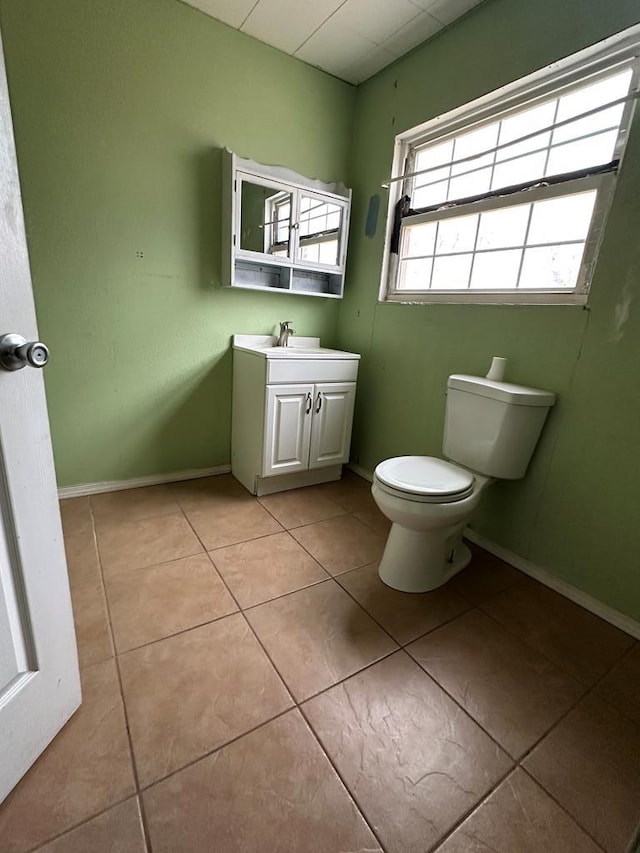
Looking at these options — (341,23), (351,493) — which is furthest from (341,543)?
(341,23)

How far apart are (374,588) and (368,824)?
73cm

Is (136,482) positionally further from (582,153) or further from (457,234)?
(582,153)

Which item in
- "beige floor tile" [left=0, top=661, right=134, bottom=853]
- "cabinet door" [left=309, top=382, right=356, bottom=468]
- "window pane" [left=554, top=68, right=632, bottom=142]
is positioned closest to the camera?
"beige floor tile" [left=0, top=661, right=134, bottom=853]

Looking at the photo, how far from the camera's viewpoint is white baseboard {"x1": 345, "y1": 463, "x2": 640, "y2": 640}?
Result: 136 centimetres

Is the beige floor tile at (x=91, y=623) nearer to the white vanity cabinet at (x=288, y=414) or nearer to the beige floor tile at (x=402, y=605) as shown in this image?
the beige floor tile at (x=402, y=605)

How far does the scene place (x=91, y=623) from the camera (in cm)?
122

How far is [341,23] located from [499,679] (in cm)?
273

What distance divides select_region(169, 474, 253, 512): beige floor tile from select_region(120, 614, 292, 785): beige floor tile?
2.84 feet

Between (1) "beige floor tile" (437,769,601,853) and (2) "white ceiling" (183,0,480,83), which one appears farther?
(2) "white ceiling" (183,0,480,83)

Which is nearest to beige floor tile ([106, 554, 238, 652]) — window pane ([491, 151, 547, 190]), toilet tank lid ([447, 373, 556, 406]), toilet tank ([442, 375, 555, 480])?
toilet tank ([442, 375, 555, 480])

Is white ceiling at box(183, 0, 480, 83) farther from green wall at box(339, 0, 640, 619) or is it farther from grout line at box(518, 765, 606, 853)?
grout line at box(518, 765, 606, 853)

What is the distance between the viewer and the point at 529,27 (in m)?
1.46

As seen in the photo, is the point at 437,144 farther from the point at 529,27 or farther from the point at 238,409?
the point at 238,409

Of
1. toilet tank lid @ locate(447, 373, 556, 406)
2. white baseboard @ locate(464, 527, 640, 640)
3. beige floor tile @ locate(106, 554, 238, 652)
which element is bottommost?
beige floor tile @ locate(106, 554, 238, 652)
